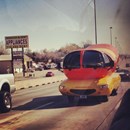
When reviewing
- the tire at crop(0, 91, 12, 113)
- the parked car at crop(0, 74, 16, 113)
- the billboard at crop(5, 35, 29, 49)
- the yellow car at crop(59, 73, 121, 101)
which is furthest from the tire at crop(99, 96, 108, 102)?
the billboard at crop(5, 35, 29, 49)

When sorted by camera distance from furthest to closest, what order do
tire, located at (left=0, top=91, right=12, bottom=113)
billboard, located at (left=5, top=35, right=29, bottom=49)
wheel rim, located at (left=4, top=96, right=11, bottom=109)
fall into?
billboard, located at (left=5, top=35, right=29, bottom=49) → wheel rim, located at (left=4, top=96, right=11, bottom=109) → tire, located at (left=0, top=91, right=12, bottom=113)

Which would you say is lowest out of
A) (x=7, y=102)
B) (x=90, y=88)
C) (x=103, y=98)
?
(x=103, y=98)

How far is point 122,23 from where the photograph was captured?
6.15ft

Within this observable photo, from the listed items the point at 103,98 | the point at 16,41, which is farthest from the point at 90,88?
the point at 16,41

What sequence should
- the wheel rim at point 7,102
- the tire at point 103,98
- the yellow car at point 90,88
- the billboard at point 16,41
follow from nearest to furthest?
1. the wheel rim at point 7,102
2. the yellow car at point 90,88
3. the tire at point 103,98
4. the billboard at point 16,41

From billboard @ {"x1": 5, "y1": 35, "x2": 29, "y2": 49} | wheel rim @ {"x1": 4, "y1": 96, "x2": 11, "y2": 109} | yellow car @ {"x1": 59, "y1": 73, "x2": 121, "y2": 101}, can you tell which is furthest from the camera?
billboard @ {"x1": 5, "y1": 35, "x2": 29, "y2": 49}

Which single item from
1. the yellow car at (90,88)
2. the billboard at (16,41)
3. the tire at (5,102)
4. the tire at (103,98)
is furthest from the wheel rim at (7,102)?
the billboard at (16,41)

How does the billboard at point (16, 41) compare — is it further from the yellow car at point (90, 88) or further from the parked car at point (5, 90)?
the parked car at point (5, 90)

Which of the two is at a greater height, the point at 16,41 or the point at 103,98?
the point at 16,41

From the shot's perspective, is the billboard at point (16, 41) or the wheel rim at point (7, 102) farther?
the billboard at point (16, 41)

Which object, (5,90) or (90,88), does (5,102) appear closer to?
(5,90)

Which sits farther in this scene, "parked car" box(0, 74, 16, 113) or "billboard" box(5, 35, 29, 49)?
"billboard" box(5, 35, 29, 49)

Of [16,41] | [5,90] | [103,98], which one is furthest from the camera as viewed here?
[16,41]

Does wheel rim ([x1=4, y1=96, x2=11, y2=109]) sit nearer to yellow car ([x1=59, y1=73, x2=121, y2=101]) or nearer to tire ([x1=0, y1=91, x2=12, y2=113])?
tire ([x1=0, y1=91, x2=12, y2=113])
